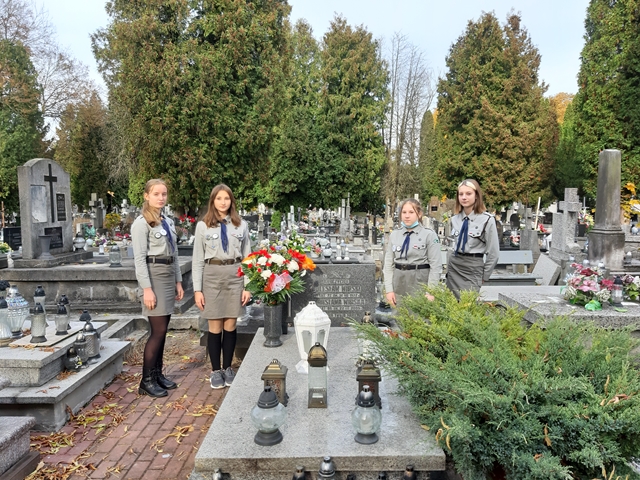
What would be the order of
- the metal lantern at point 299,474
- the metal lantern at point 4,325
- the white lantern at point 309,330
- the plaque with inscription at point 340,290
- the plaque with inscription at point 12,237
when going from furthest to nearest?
the plaque with inscription at point 12,237 → the plaque with inscription at point 340,290 → the metal lantern at point 4,325 → the white lantern at point 309,330 → the metal lantern at point 299,474

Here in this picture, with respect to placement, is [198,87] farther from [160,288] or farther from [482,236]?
[482,236]

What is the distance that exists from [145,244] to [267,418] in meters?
2.33

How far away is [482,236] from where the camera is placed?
4.76m

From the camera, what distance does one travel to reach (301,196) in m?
30.9

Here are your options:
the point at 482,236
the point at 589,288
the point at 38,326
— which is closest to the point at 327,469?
the point at 482,236

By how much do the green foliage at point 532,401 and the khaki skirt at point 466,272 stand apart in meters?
1.77

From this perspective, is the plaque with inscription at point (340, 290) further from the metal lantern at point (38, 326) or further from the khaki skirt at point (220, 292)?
the metal lantern at point (38, 326)

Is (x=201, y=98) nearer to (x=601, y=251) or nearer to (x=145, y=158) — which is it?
(x=145, y=158)

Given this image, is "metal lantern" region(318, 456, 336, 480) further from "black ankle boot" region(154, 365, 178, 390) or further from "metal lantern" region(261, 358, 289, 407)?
"black ankle boot" region(154, 365, 178, 390)

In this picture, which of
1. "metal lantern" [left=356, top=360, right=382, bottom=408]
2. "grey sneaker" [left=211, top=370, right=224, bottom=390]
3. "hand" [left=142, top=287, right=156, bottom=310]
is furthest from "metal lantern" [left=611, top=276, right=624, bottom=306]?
"hand" [left=142, top=287, right=156, bottom=310]

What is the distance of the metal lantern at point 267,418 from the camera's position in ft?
9.48

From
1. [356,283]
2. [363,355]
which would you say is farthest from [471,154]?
[363,355]

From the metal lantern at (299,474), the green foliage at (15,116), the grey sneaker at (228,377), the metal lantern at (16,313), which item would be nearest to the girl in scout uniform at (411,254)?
the grey sneaker at (228,377)

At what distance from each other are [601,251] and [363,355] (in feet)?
28.1
